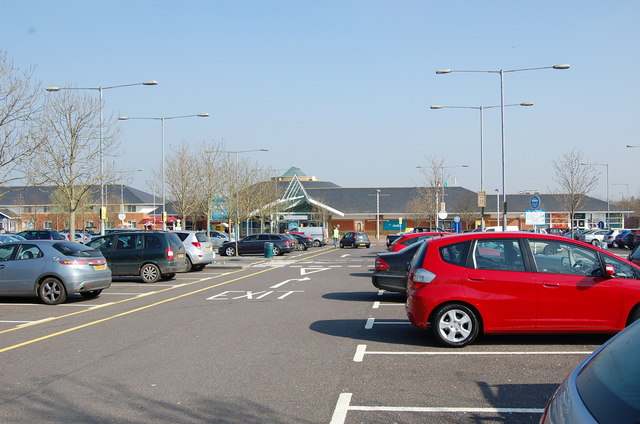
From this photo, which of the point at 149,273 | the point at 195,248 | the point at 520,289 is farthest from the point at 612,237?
the point at 520,289

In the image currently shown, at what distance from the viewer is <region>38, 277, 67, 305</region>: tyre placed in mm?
14586

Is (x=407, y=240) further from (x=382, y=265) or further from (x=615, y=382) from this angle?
(x=615, y=382)

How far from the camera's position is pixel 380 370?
25.1 ft

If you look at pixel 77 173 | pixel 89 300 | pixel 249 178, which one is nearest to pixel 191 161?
pixel 249 178

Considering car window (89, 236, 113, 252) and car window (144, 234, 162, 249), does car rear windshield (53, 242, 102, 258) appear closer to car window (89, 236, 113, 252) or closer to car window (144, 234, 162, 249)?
car window (144, 234, 162, 249)

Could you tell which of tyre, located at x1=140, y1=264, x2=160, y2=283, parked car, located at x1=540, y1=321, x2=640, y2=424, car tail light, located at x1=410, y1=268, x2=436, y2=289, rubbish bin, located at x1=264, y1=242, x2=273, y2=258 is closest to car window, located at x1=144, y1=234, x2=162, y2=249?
tyre, located at x1=140, y1=264, x2=160, y2=283

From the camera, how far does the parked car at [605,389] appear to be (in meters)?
2.49

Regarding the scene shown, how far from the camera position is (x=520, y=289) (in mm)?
8797

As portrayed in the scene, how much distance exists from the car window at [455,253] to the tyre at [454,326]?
2.11 feet

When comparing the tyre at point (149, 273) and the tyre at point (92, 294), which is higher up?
the tyre at point (149, 273)

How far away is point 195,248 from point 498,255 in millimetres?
17128

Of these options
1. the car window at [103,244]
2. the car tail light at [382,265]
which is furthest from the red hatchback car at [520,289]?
the car window at [103,244]

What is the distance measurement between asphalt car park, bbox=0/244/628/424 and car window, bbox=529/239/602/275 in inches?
42.8

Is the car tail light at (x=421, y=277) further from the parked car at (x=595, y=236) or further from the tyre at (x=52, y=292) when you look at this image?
the parked car at (x=595, y=236)
